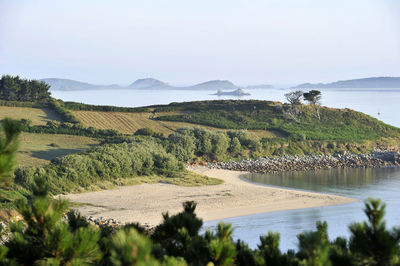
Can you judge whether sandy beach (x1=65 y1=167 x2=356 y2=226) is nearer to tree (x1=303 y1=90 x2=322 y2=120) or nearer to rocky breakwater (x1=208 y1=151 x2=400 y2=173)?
rocky breakwater (x1=208 y1=151 x2=400 y2=173)

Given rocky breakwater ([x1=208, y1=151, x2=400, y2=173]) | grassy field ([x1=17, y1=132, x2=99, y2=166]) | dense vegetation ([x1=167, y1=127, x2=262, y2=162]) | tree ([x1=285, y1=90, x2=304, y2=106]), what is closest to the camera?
grassy field ([x1=17, y1=132, x2=99, y2=166])

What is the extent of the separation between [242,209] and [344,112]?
43821 mm

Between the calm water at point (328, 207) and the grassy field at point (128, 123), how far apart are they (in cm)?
1620

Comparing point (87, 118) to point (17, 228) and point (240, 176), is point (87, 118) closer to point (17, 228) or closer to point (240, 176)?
point (240, 176)

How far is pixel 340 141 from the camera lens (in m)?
60.9

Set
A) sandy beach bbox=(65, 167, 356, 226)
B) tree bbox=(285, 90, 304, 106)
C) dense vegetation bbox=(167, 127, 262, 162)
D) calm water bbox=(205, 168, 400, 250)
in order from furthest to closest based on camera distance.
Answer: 1. tree bbox=(285, 90, 304, 106)
2. dense vegetation bbox=(167, 127, 262, 162)
3. sandy beach bbox=(65, 167, 356, 226)
4. calm water bbox=(205, 168, 400, 250)

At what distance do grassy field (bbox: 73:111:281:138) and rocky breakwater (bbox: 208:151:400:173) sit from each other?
8548mm

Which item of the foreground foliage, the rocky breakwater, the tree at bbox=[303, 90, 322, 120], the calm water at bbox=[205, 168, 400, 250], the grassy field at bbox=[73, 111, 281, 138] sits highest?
the tree at bbox=[303, 90, 322, 120]

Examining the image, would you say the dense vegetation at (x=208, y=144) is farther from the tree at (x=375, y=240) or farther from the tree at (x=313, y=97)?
the tree at (x=375, y=240)

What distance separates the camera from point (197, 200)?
3319 cm

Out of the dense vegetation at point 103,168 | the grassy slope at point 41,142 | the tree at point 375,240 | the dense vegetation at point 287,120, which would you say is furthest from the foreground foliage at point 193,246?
the dense vegetation at point 287,120

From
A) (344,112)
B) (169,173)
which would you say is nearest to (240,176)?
(169,173)

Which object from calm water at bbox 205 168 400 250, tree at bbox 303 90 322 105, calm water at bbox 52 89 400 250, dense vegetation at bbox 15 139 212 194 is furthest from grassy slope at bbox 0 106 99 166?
tree at bbox 303 90 322 105

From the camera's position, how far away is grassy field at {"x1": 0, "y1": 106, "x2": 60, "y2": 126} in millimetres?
59281
